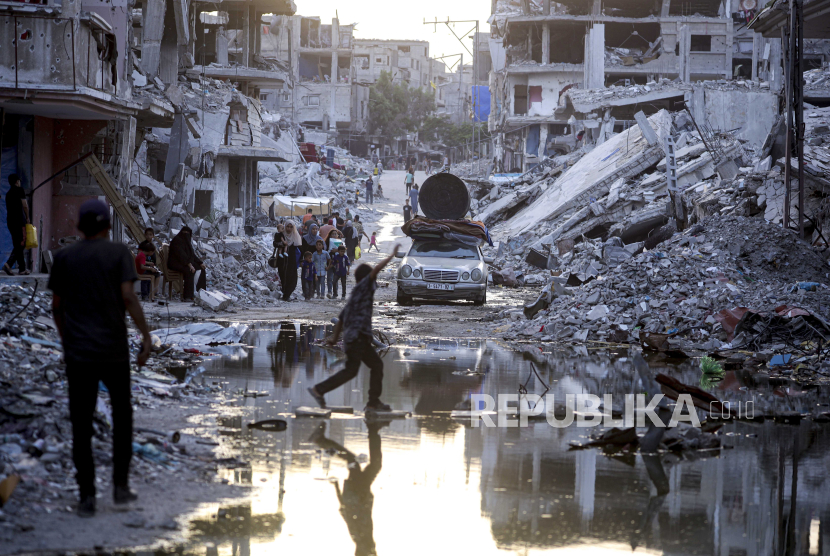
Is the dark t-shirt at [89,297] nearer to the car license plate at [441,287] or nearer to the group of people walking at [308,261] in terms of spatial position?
the car license plate at [441,287]

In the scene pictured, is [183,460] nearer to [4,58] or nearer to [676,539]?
[676,539]

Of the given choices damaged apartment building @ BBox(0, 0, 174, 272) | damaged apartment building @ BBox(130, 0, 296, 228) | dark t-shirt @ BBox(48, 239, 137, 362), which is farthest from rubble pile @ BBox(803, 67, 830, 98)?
dark t-shirt @ BBox(48, 239, 137, 362)

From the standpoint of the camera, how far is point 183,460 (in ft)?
20.1

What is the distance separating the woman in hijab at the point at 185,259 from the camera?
56.9ft

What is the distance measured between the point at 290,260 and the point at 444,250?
11.4ft

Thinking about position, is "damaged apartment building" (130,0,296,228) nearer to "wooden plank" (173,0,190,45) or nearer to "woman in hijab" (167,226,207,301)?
"wooden plank" (173,0,190,45)

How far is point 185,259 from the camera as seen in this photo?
17594 mm

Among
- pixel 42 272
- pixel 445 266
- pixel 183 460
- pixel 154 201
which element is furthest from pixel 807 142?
pixel 183 460

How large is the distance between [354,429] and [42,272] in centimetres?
1214

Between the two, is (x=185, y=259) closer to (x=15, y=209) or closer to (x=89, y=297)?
(x=15, y=209)

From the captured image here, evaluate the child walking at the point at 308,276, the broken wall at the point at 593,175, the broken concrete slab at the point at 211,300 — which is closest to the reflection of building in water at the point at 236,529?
the broken concrete slab at the point at 211,300

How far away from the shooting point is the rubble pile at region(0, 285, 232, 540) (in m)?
5.01

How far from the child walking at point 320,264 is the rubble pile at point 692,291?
203 inches

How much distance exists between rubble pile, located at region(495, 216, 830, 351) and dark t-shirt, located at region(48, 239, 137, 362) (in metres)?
10.5
